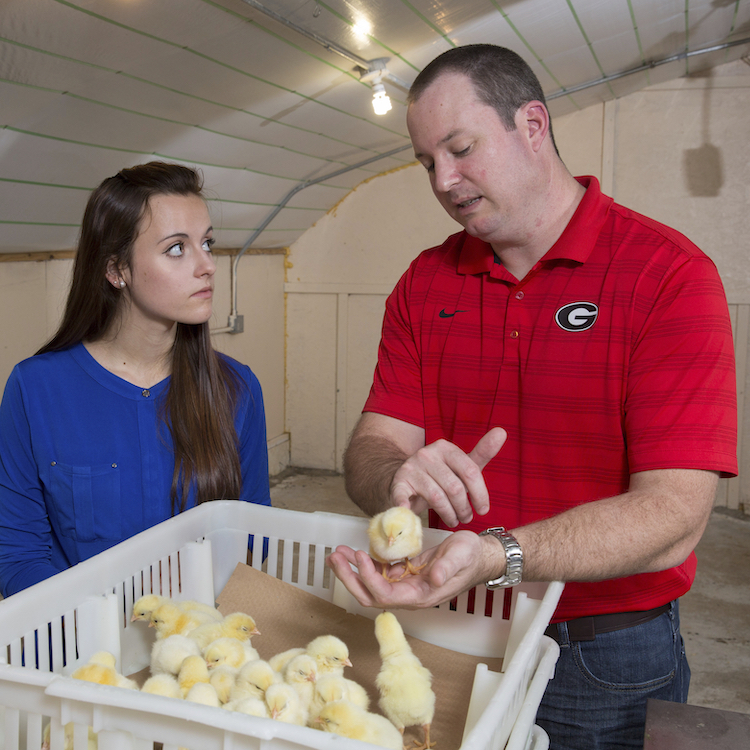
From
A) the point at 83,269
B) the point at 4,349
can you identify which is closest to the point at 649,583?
the point at 83,269

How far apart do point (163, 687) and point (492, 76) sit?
1.17 m

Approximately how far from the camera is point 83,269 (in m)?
1.65

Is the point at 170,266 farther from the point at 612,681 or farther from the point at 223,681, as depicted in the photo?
the point at 612,681

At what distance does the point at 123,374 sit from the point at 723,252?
12.9 feet

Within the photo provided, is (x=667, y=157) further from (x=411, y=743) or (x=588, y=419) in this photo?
(x=411, y=743)

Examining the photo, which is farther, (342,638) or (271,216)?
(271,216)

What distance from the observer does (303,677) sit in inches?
39.3

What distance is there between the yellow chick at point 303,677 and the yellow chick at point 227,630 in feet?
0.55

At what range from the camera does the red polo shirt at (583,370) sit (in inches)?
44.4

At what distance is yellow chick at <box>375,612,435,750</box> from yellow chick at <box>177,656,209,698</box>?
0.26m

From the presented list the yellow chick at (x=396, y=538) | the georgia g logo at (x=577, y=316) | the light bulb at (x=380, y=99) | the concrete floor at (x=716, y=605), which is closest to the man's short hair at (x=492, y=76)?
the georgia g logo at (x=577, y=316)

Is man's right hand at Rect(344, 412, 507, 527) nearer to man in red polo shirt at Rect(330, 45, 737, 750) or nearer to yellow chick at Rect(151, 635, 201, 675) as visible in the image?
man in red polo shirt at Rect(330, 45, 737, 750)

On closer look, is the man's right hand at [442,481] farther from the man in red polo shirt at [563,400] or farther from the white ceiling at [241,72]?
the white ceiling at [241,72]

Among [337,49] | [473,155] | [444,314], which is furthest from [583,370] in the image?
[337,49]
